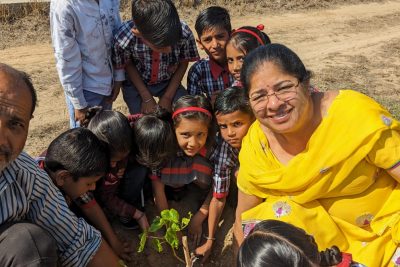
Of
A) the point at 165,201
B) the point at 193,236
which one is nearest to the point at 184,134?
the point at 165,201

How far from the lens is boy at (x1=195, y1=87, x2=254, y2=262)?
2.56 meters

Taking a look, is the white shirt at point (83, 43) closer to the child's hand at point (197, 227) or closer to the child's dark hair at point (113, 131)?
the child's dark hair at point (113, 131)

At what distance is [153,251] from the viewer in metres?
2.83

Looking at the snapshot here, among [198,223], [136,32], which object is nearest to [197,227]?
[198,223]

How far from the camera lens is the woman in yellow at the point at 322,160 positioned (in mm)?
1947

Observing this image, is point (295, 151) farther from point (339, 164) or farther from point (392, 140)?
point (392, 140)

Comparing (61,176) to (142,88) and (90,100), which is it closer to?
(90,100)

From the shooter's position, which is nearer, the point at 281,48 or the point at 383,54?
the point at 281,48

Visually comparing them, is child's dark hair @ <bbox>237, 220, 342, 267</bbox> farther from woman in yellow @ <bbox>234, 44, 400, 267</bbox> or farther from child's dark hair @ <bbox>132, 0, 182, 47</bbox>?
child's dark hair @ <bbox>132, 0, 182, 47</bbox>

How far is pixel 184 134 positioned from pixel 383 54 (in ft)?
15.5

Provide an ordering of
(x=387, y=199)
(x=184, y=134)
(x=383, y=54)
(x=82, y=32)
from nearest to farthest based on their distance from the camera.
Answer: (x=387, y=199) → (x=184, y=134) → (x=82, y=32) → (x=383, y=54)

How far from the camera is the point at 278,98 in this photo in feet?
6.38

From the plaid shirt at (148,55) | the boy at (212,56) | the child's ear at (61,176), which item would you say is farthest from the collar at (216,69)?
the child's ear at (61,176)

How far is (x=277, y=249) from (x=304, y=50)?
5.13 m
